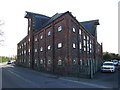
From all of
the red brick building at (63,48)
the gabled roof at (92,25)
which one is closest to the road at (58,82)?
the red brick building at (63,48)

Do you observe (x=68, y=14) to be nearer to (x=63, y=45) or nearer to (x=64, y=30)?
(x=64, y=30)

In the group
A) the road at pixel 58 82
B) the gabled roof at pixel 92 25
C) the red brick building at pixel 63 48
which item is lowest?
the road at pixel 58 82

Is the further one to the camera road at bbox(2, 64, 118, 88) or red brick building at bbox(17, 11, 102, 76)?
red brick building at bbox(17, 11, 102, 76)

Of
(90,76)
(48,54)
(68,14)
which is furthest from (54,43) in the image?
(90,76)

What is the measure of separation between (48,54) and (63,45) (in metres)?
5.33

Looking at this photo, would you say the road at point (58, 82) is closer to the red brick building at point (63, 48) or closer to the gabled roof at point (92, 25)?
the red brick building at point (63, 48)

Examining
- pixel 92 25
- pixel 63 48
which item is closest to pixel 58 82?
pixel 63 48

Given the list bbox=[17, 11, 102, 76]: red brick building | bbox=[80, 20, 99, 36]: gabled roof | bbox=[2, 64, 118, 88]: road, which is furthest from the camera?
bbox=[80, 20, 99, 36]: gabled roof

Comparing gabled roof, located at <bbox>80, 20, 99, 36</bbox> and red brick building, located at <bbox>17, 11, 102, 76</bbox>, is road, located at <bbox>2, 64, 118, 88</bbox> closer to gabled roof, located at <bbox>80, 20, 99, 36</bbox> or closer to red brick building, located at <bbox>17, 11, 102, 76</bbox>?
red brick building, located at <bbox>17, 11, 102, 76</bbox>

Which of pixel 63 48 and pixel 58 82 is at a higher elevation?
pixel 63 48

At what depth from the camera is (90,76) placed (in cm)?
1678

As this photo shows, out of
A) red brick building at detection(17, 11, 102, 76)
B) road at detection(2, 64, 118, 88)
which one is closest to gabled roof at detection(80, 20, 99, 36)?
red brick building at detection(17, 11, 102, 76)

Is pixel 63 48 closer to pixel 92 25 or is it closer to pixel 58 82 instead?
pixel 58 82

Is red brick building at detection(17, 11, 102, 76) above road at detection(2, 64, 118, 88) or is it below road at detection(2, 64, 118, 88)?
above
